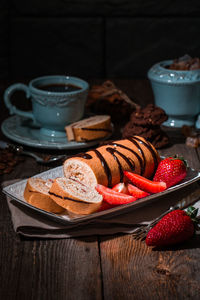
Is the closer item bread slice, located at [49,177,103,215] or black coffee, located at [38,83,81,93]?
bread slice, located at [49,177,103,215]

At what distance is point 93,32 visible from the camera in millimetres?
2602

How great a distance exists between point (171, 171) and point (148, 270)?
12.5 inches

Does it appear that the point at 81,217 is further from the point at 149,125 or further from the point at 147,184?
the point at 149,125

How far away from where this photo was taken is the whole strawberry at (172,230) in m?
0.97

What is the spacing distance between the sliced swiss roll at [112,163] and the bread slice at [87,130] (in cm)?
26

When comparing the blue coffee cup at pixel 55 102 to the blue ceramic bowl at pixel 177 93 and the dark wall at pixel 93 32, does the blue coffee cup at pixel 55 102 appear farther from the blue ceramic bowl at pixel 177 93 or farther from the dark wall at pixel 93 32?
the dark wall at pixel 93 32

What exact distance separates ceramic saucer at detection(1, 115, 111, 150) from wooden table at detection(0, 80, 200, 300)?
0.44 metres

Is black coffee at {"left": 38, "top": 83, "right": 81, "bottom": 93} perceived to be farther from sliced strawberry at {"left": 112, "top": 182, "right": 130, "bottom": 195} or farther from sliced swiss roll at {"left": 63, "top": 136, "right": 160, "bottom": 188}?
sliced strawberry at {"left": 112, "top": 182, "right": 130, "bottom": 195}

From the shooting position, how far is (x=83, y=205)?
1.01 m

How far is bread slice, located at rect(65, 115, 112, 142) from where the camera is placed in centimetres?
151

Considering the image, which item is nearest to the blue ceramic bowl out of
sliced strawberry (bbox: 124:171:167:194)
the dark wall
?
sliced strawberry (bbox: 124:171:167:194)

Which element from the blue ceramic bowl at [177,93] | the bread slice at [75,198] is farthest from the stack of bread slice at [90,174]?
the blue ceramic bowl at [177,93]

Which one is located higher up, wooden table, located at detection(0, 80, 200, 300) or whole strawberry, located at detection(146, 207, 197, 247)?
whole strawberry, located at detection(146, 207, 197, 247)

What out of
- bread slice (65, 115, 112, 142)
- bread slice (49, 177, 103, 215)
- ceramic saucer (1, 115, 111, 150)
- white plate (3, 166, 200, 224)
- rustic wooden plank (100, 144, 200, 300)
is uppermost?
bread slice (49, 177, 103, 215)
